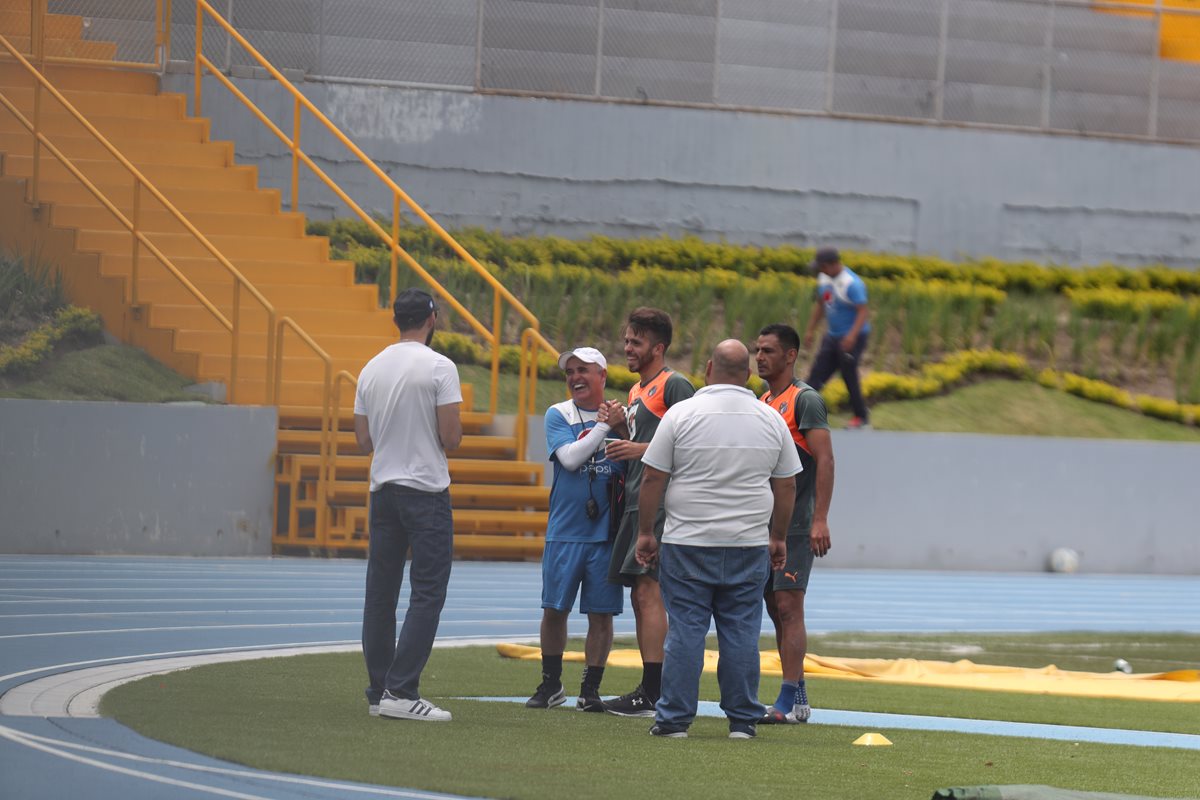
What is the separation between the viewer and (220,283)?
19.9 metres

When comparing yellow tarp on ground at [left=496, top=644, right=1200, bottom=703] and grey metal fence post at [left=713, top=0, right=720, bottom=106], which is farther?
grey metal fence post at [left=713, top=0, right=720, bottom=106]

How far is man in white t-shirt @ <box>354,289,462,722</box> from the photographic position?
846 cm

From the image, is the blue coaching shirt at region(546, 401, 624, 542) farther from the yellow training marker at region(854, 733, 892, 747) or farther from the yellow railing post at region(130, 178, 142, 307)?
the yellow railing post at region(130, 178, 142, 307)

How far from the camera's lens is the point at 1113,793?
7156 millimetres

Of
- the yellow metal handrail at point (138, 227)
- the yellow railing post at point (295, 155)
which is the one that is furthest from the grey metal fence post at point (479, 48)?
the yellow metal handrail at point (138, 227)

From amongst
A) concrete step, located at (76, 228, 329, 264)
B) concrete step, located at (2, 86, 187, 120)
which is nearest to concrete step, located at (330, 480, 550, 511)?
concrete step, located at (76, 228, 329, 264)

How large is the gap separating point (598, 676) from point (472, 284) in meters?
13.7

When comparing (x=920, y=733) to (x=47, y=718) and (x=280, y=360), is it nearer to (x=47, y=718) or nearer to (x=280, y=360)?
(x=47, y=718)

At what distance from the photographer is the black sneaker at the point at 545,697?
933 cm

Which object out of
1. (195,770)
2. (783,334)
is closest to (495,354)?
(783,334)

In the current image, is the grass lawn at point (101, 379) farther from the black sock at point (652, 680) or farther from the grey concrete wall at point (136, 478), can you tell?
the black sock at point (652, 680)

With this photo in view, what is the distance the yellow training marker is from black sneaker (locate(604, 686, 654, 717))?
1.12 meters

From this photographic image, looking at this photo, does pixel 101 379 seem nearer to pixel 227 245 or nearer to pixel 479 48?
pixel 227 245

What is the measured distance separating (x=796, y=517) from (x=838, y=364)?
11213 mm
